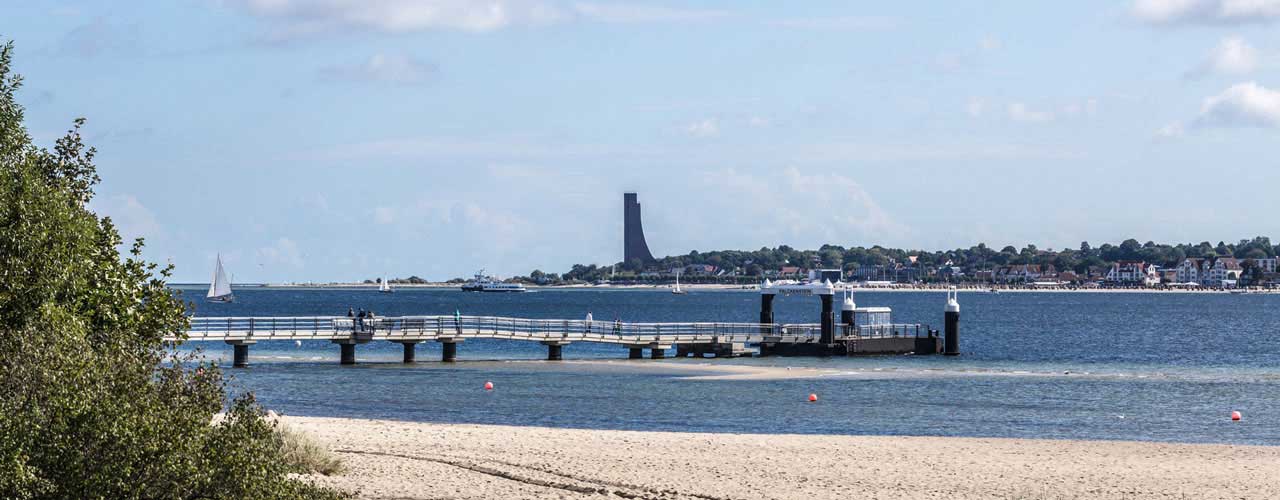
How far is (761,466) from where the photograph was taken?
1042 inches

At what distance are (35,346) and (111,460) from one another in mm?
2539

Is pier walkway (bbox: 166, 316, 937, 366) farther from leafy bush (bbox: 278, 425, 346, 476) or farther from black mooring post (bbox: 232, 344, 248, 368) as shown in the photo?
leafy bush (bbox: 278, 425, 346, 476)

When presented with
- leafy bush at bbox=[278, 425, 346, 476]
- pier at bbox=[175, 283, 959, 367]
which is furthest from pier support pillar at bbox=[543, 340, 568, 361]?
leafy bush at bbox=[278, 425, 346, 476]

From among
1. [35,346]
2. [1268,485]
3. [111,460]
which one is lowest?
[1268,485]

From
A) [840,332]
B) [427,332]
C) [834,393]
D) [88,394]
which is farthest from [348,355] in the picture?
[88,394]

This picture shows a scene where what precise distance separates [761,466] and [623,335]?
38.4m

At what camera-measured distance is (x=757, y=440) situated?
3131 centimetres

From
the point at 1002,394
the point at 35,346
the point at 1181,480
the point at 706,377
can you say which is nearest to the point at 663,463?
the point at 1181,480

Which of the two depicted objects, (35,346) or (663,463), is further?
(663,463)

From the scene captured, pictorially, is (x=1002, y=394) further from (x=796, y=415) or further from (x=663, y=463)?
(x=663, y=463)

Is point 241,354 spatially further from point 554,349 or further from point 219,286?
point 219,286

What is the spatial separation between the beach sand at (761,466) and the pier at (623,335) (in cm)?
2516

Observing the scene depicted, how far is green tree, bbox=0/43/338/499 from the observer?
1247cm


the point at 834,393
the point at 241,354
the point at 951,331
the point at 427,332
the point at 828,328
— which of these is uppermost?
the point at 828,328
